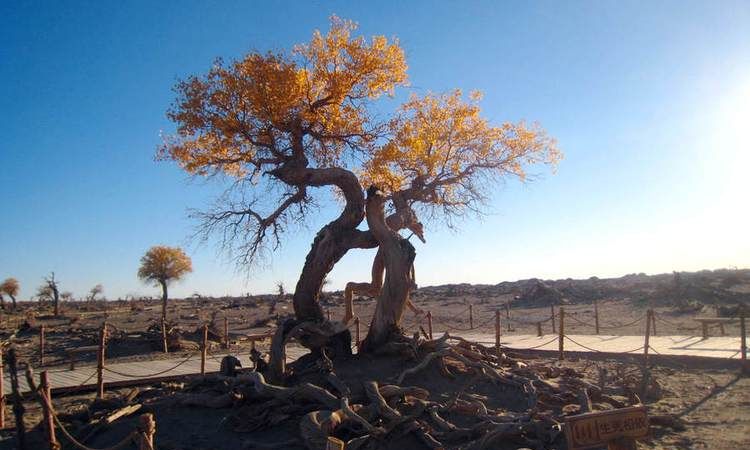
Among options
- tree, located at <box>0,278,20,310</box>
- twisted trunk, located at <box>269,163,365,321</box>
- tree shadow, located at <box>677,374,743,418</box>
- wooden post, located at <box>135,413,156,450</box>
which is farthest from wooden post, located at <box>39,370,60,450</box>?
tree, located at <box>0,278,20,310</box>

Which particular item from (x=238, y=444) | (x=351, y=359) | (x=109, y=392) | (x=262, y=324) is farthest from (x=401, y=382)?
(x=262, y=324)

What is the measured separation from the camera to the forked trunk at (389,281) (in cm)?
1034

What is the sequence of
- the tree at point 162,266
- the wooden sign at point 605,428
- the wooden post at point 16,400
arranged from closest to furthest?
1. the wooden sign at point 605,428
2. the wooden post at point 16,400
3. the tree at point 162,266

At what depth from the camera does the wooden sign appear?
3.97 meters

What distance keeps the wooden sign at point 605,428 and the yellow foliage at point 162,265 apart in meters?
38.7

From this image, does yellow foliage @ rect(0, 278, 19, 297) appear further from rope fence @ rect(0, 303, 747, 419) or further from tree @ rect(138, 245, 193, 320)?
rope fence @ rect(0, 303, 747, 419)

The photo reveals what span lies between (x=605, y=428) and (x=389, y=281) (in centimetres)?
651

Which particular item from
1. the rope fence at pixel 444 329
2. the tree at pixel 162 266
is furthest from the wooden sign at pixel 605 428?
the tree at pixel 162 266

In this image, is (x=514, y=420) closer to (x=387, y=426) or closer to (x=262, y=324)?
(x=387, y=426)

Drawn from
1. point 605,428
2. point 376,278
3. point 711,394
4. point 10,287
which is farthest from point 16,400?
point 10,287

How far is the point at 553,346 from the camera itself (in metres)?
15.3

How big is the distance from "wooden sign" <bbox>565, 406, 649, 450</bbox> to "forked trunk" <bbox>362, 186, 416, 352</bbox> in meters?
6.23

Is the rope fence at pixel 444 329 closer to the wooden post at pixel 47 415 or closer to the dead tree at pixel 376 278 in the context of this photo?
the dead tree at pixel 376 278

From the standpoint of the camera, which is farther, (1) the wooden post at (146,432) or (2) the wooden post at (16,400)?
(2) the wooden post at (16,400)
